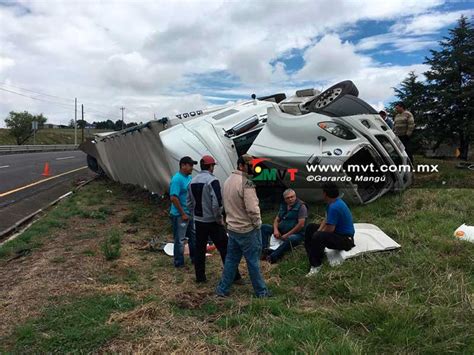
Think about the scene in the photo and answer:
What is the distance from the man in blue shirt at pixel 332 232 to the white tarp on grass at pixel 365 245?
0.31 ft

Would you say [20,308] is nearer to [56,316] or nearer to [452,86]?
[56,316]

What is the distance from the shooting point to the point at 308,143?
7129 mm

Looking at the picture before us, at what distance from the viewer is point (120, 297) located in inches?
181

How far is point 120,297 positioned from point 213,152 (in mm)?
4132

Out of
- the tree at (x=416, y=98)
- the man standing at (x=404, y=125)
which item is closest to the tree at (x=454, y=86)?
the tree at (x=416, y=98)

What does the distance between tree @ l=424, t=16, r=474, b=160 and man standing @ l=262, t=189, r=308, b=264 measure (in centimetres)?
1633

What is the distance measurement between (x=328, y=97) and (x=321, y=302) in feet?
14.4

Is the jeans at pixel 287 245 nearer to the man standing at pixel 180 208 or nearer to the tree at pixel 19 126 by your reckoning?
the man standing at pixel 180 208

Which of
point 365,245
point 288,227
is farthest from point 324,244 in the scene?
point 288,227

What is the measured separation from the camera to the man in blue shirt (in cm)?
521

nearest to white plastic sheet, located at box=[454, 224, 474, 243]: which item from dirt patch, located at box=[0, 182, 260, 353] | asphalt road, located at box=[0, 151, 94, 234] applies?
dirt patch, located at box=[0, 182, 260, 353]

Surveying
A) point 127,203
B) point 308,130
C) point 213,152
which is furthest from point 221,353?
point 127,203

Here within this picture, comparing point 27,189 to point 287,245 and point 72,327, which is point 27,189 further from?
point 72,327

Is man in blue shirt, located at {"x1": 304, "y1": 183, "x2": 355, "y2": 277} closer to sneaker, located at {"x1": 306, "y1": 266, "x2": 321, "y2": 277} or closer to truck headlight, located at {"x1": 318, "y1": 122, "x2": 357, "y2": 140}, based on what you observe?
sneaker, located at {"x1": 306, "y1": 266, "x2": 321, "y2": 277}
